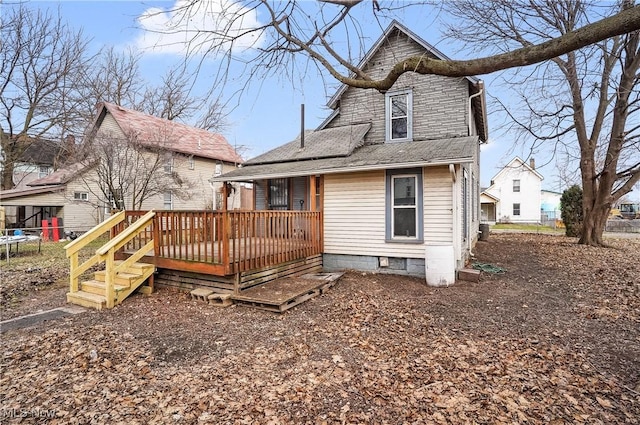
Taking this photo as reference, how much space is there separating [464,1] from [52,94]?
21.0 m

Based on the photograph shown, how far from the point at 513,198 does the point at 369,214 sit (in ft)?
110

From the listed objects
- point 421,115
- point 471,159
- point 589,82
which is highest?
point 589,82

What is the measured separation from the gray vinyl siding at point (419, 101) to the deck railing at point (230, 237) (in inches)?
161

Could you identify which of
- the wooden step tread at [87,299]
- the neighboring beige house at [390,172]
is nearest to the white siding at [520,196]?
the neighboring beige house at [390,172]

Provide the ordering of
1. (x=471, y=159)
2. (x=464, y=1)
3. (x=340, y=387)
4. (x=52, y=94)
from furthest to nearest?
(x=52, y=94)
(x=464, y=1)
(x=471, y=159)
(x=340, y=387)

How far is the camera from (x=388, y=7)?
439cm

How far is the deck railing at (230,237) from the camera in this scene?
228 inches

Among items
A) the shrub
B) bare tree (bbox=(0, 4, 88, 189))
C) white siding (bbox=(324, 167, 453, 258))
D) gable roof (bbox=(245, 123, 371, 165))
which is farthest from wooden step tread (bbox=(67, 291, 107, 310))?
the shrub

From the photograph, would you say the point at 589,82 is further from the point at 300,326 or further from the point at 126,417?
the point at 126,417

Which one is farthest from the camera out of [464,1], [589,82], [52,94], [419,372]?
[52,94]

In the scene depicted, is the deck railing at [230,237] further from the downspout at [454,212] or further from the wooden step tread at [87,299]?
the downspout at [454,212]

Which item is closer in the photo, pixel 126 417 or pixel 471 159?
pixel 126 417

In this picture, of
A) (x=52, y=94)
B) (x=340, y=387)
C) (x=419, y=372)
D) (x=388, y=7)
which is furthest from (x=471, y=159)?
(x=52, y=94)

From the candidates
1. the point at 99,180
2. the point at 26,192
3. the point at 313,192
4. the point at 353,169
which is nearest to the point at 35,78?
the point at 26,192
